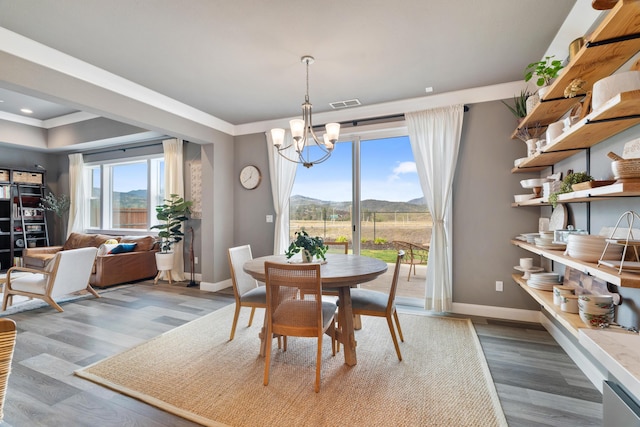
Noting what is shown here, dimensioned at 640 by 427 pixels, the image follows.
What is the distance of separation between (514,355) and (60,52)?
4756 millimetres

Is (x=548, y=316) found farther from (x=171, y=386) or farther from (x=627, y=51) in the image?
(x=171, y=386)

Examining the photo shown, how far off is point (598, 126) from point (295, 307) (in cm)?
211

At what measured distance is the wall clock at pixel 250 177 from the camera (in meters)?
4.79

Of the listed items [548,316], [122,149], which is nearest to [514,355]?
[548,316]

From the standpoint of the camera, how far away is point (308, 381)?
2162 mm

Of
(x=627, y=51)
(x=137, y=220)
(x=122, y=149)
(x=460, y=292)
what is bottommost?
(x=460, y=292)

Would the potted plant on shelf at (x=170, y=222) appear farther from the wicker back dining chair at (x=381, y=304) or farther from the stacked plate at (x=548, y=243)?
the stacked plate at (x=548, y=243)

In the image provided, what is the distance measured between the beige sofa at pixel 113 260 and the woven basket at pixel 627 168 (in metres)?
5.83

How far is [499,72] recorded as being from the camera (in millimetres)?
3047

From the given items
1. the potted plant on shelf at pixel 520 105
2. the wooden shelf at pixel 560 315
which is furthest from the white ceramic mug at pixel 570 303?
the potted plant on shelf at pixel 520 105

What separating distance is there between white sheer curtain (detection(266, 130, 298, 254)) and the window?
257 cm

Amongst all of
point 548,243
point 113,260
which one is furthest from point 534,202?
point 113,260

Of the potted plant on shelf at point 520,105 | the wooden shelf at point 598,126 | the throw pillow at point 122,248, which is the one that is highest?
the potted plant on shelf at point 520,105

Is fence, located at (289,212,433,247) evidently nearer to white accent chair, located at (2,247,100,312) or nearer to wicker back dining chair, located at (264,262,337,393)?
wicker back dining chair, located at (264,262,337,393)
